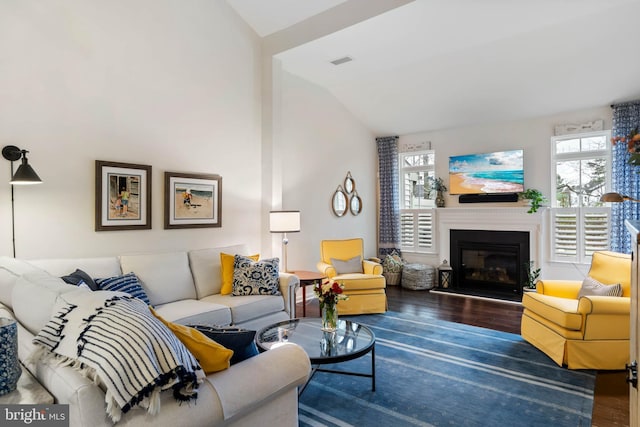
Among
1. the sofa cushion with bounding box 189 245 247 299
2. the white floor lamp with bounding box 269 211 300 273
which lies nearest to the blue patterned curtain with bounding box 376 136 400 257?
the white floor lamp with bounding box 269 211 300 273

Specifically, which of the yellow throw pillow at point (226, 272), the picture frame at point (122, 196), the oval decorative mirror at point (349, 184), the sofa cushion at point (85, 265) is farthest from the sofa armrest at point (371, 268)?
the sofa cushion at point (85, 265)

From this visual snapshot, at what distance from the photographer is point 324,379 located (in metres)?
2.99

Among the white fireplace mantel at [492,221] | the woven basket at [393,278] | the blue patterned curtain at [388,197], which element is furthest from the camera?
the blue patterned curtain at [388,197]

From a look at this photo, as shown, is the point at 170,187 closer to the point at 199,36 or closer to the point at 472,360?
the point at 199,36

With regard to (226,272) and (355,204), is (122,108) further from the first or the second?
(355,204)

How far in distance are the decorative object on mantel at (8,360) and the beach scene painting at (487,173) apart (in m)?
5.98

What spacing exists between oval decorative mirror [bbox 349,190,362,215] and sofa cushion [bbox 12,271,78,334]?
5027 mm

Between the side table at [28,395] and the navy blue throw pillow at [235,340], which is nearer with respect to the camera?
the side table at [28,395]

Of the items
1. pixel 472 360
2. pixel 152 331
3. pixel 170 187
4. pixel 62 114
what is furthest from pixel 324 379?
pixel 62 114

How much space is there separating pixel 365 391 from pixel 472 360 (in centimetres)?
114

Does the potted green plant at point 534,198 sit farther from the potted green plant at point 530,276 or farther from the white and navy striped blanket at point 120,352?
the white and navy striped blanket at point 120,352

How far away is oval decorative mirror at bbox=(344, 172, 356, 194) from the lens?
Answer: 6.47 meters

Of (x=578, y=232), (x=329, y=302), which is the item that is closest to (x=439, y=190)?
(x=578, y=232)

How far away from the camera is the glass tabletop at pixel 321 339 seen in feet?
8.39
